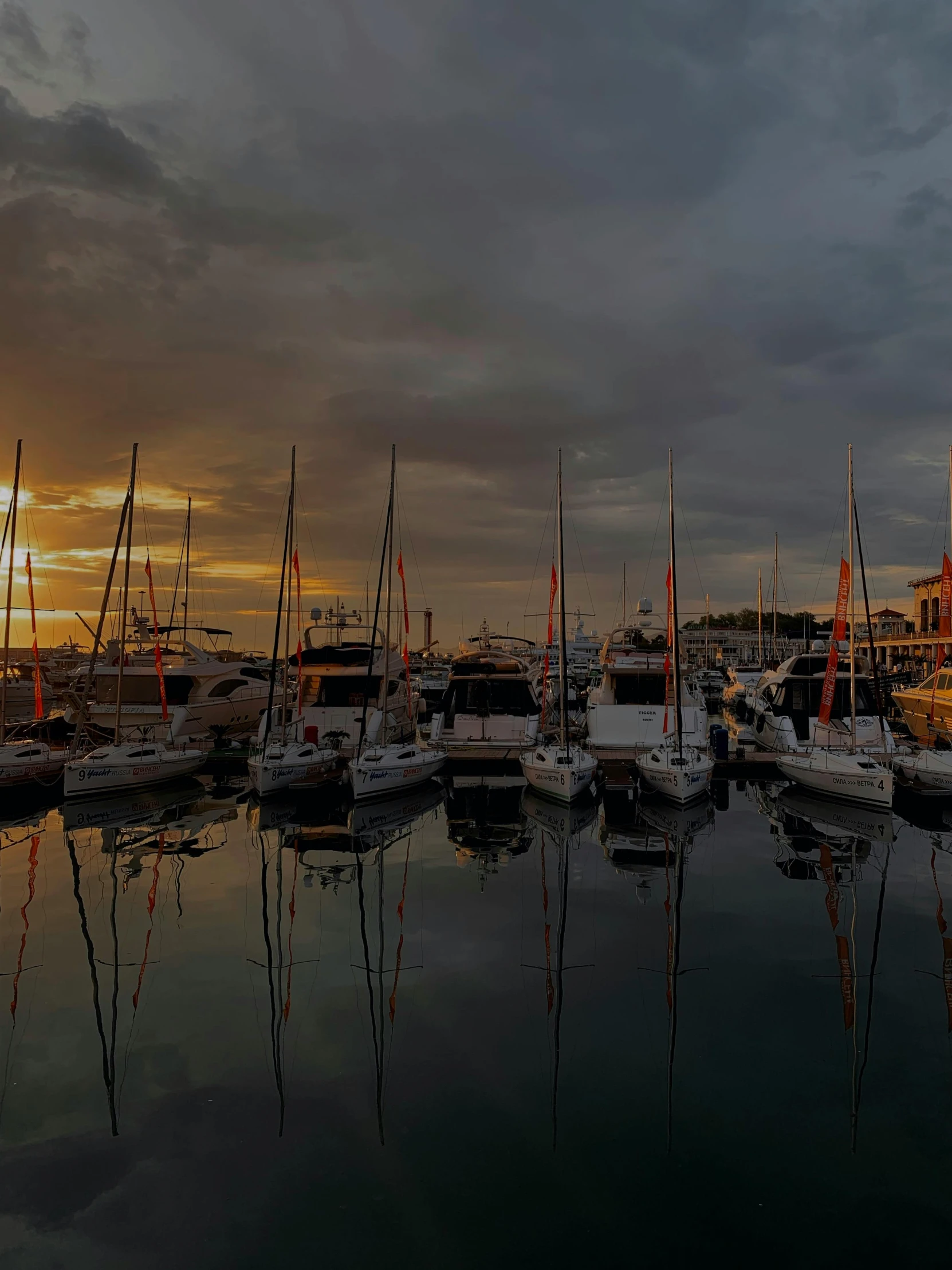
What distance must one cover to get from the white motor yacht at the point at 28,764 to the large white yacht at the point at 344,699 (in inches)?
265

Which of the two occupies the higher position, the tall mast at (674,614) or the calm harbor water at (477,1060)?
the tall mast at (674,614)

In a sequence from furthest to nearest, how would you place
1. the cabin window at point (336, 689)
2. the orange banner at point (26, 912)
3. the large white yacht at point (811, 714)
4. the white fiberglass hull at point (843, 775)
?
the cabin window at point (336, 689) → the large white yacht at point (811, 714) → the white fiberglass hull at point (843, 775) → the orange banner at point (26, 912)

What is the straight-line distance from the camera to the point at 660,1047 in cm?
946

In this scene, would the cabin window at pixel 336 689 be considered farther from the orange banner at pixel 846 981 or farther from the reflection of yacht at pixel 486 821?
the orange banner at pixel 846 981

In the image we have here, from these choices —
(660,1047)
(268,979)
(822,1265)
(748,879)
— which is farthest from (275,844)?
(822,1265)

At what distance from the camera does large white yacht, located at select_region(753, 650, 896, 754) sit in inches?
1033

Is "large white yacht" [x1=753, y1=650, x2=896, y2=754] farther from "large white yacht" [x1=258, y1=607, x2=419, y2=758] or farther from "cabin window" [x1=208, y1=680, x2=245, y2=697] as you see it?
"cabin window" [x1=208, y1=680, x2=245, y2=697]

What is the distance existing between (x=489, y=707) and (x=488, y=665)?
1933mm

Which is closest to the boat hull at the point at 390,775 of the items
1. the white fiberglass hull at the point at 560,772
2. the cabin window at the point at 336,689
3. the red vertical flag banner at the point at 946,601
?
the white fiberglass hull at the point at 560,772

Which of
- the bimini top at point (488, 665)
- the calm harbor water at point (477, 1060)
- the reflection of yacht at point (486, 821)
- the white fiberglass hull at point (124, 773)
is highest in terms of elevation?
the bimini top at point (488, 665)

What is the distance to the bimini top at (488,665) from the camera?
1281 inches

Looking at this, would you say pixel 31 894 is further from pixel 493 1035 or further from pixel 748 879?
pixel 748 879

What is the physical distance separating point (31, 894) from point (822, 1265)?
14804 mm

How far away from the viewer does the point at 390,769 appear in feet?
78.9
